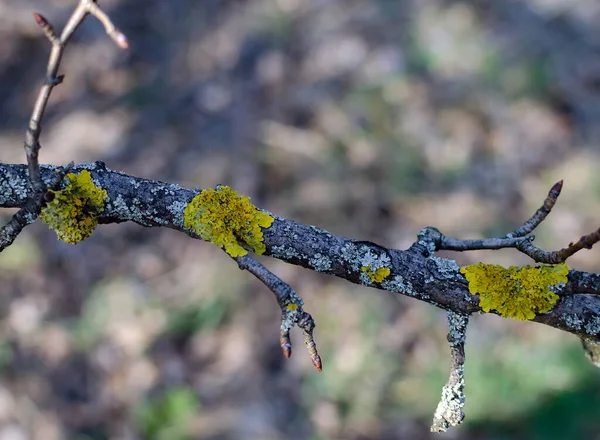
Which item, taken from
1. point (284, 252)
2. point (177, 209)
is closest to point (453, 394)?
point (284, 252)

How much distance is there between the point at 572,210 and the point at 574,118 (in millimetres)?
996

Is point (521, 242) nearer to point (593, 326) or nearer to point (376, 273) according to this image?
point (593, 326)

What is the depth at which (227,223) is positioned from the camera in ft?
4.62

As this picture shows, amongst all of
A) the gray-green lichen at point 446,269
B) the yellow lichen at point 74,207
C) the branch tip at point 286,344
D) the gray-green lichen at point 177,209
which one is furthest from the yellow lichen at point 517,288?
the yellow lichen at point 74,207

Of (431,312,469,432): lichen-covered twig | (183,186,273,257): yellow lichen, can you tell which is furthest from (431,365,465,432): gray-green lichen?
(183,186,273,257): yellow lichen

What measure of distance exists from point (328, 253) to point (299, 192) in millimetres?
3162

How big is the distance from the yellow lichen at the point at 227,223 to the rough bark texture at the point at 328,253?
0.02 m

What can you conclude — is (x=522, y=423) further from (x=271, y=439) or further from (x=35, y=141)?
(x=35, y=141)

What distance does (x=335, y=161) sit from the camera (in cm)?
463

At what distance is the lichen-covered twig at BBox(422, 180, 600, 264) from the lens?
4.15 ft

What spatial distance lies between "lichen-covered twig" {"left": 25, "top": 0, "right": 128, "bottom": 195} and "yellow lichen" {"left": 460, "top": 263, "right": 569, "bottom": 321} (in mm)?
999

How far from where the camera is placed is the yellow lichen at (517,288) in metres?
1.31

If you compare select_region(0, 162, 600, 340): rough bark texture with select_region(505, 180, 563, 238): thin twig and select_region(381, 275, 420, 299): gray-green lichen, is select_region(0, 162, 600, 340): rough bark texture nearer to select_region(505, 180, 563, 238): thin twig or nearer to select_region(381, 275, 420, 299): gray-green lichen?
select_region(381, 275, 420, 299): gray-green lichen

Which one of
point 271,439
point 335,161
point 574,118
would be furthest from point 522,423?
point 574,118
